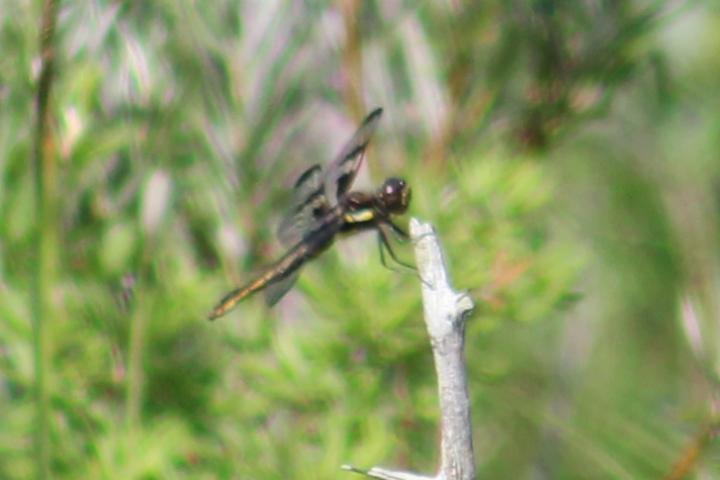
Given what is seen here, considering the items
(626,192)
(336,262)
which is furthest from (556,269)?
(626,192)

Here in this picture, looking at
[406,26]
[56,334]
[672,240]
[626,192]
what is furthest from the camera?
[626,192]

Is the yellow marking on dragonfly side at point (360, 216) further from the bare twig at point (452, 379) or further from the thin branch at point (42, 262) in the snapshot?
the bare twig at point (452, 379)

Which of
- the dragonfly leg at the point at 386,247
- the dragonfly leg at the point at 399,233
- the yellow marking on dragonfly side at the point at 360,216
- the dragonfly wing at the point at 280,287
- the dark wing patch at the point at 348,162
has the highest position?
the dark wing patch at the point at 348,162

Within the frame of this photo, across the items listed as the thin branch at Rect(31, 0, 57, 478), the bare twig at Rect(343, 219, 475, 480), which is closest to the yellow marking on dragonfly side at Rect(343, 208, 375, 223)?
the thin branch at Rect(31, 0, 57, 478)

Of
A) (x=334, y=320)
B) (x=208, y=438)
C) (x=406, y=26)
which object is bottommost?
(x=208, y=438)

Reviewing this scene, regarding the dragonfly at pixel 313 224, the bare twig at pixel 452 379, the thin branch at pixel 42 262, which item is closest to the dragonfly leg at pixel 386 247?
the dragonfly at pixel 313 224

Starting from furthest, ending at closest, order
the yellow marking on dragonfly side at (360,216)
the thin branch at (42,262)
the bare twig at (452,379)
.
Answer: the yellow marking on dragonfly side at (360,216) → the thin branch at (42,262) → the bare twig at (452,379)

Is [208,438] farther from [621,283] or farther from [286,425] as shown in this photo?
[621,283]

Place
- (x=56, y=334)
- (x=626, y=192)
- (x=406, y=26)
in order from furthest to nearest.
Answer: (x=626, y=192)
(x=406, y=26)
(x=56, y=334)

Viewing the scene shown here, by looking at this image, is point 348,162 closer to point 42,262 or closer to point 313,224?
point 313,224
